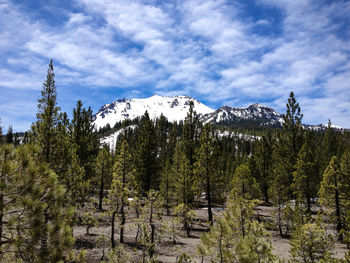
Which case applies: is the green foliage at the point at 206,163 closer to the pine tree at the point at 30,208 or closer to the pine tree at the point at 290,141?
the pine tree at the point at 290,141

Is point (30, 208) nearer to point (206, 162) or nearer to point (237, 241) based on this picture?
point (237, 241)

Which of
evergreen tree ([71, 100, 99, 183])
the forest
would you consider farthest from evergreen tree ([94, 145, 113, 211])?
evergreen tree ([71, 100, 99, 183])

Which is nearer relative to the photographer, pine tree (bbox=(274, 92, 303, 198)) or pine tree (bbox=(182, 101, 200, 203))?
pine tree (bbox=(274, 92, 303, 198))

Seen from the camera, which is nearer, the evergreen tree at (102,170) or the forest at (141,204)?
the forest at (141,204)

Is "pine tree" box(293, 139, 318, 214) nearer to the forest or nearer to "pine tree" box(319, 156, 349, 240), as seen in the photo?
the forest

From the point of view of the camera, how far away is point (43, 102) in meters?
13.2

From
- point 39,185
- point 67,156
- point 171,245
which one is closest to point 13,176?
Result: point 39,185

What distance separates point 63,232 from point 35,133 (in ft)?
29.8

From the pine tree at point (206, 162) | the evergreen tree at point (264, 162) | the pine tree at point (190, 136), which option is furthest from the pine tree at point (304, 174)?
the evergreen tree at point (264, 162)

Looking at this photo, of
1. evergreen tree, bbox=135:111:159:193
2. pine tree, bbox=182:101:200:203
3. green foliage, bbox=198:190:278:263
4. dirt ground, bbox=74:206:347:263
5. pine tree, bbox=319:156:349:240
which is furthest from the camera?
evergreen tree, bbox=135:111:159:193

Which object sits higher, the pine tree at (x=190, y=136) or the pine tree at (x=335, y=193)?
the pine tree at (x=190, y=136)

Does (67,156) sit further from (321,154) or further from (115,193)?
(321,154)

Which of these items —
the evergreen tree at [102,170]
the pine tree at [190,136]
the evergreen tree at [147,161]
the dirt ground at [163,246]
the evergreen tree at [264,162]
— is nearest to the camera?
the dirt ground at [163,246]

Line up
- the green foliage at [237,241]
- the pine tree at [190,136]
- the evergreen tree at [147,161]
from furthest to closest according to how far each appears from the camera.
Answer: the evergreen tree at [147,161], the pine tree at [190,136], the green foliage at [237,241]
